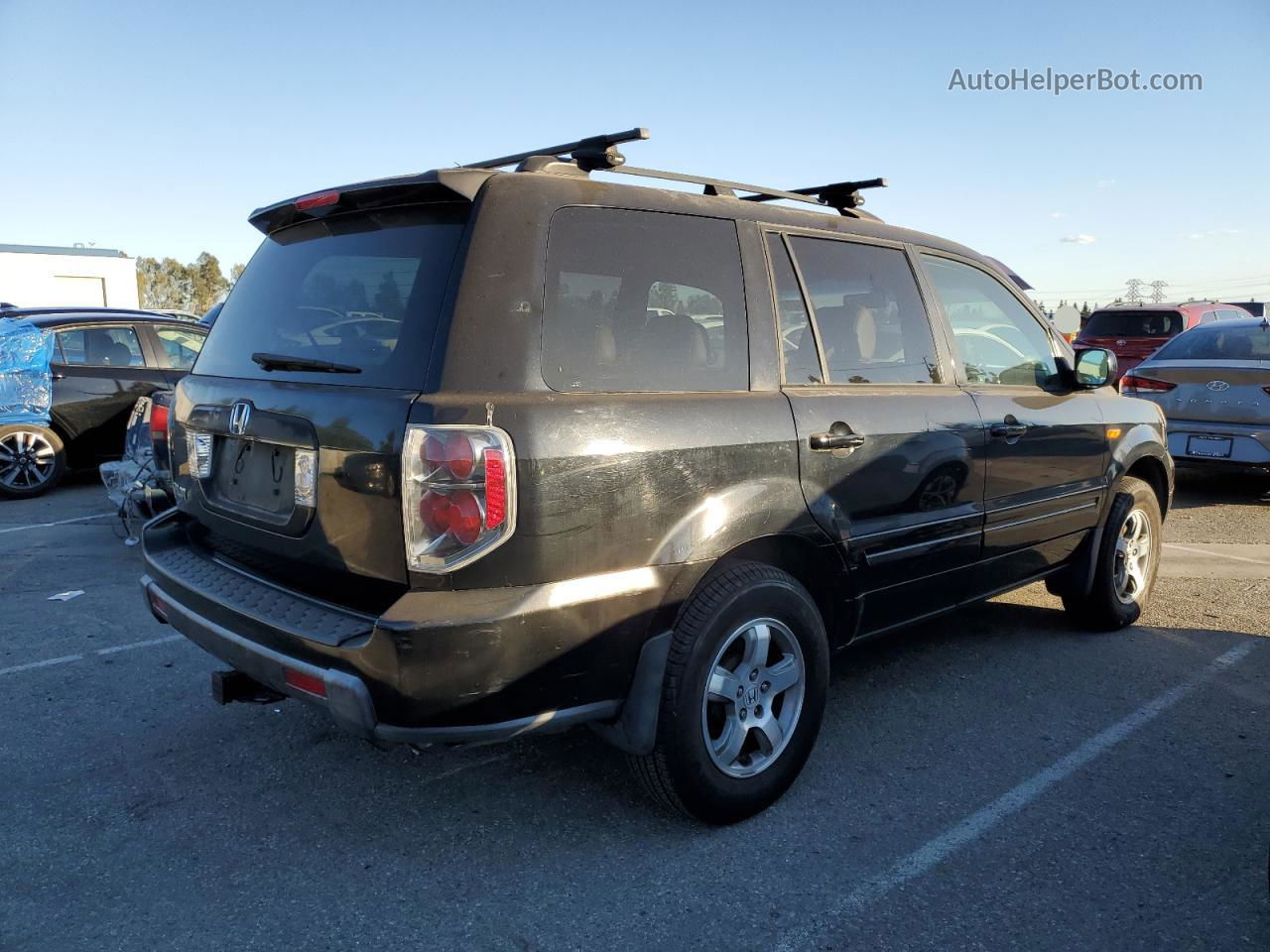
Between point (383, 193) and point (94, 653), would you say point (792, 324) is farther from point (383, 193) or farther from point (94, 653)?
point (94, 653)

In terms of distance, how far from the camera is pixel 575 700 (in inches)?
102

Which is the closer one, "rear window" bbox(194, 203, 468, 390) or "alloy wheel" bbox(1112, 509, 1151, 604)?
"rear window" bbox(194, 203, 468, 390)

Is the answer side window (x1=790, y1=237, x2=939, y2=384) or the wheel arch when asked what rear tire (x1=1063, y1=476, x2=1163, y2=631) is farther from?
side window (x1=790, y1=237, x2=939, y2=384)

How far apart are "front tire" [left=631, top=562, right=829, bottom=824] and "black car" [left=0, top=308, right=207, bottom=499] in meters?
7.28

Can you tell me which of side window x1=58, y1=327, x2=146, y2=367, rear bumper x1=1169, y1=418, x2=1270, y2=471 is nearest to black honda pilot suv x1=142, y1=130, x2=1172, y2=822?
rear bumper x1=1169, y1=418, x2=1270, y2=471

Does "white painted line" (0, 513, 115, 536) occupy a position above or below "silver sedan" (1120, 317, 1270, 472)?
below

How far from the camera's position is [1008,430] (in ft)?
12.9

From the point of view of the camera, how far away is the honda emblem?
2818 millimetres

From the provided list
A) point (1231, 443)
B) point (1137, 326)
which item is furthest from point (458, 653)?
point (1137, 326)

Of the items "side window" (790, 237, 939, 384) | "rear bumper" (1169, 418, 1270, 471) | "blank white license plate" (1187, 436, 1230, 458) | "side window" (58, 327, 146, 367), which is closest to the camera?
"side window" (790, 237, 939, 384)

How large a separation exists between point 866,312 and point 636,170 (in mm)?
1099

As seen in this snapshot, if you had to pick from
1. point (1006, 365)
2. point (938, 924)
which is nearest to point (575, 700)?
point (938, 924)

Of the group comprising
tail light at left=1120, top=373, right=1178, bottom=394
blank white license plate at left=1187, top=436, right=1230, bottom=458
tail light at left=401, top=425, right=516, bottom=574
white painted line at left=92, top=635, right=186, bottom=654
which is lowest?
white painted line at left=92, top=635, right=186, bottom=654

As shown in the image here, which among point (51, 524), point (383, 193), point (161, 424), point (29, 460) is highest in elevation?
point (383, 193)
